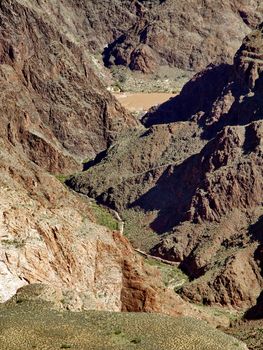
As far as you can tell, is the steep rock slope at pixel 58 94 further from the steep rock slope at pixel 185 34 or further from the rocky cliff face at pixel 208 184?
the steep rock slope at pixel 185 34

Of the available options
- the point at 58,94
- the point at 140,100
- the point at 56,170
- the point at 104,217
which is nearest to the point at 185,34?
the point at 140,100

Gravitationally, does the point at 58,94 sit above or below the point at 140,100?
above

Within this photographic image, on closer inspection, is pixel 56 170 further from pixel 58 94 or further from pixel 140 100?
pixel 140 100

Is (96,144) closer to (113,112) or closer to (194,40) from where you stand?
(113,112)

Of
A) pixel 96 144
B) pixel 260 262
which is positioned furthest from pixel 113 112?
pixel 260 262

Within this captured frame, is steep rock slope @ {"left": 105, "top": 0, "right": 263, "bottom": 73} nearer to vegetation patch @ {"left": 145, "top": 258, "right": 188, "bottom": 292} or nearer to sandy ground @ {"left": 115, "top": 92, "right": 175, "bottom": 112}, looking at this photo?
sandy ground @ {"left": 115, "top": 92, "right": 175, "bottom": 112}

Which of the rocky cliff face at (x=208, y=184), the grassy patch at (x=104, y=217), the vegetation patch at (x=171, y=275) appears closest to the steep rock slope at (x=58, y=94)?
the rocky cliff face at (x=208, y=184)
